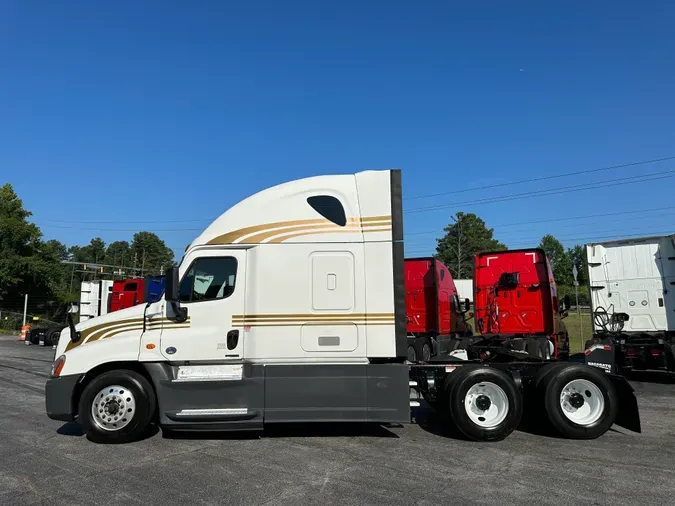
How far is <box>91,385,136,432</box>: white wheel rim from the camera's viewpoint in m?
6.41

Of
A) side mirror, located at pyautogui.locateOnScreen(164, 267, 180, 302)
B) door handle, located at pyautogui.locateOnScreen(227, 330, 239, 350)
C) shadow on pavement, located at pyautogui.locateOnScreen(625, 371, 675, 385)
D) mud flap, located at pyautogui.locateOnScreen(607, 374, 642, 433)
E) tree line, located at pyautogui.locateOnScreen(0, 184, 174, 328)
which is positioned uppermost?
tree line, located at pyautogui.locateOnScreen(0, 184, 174, 328)

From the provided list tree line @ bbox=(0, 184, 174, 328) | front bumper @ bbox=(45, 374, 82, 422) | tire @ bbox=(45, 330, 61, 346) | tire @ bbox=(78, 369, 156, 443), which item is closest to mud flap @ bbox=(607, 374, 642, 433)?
tire @ bbox=(78, 369, 156, 443)

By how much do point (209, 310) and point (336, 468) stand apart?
8.61ft

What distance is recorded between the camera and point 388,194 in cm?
677

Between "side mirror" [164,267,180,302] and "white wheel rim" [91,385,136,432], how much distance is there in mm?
1354

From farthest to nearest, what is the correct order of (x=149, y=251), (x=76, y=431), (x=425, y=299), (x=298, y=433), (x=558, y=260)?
(x=149, y=251) < (x=558, y=260) < (x=425, y=299) < (x=76, y=431) < (x=298, y=433)

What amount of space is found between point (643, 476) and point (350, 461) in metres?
3.12

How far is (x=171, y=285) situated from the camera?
252 inches

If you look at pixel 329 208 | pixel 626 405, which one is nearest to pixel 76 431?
pixel 329 208

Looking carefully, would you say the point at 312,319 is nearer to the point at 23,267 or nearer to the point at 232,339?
the point at 232,339

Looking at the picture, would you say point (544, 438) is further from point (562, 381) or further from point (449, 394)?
point (449, 394)

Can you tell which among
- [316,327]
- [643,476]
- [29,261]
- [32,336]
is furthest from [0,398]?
[29,261]

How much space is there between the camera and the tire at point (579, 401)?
6676 millimetres

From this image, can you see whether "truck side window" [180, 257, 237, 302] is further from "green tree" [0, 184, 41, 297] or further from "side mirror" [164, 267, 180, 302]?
"green tree" [0, 184, 41, 297]
